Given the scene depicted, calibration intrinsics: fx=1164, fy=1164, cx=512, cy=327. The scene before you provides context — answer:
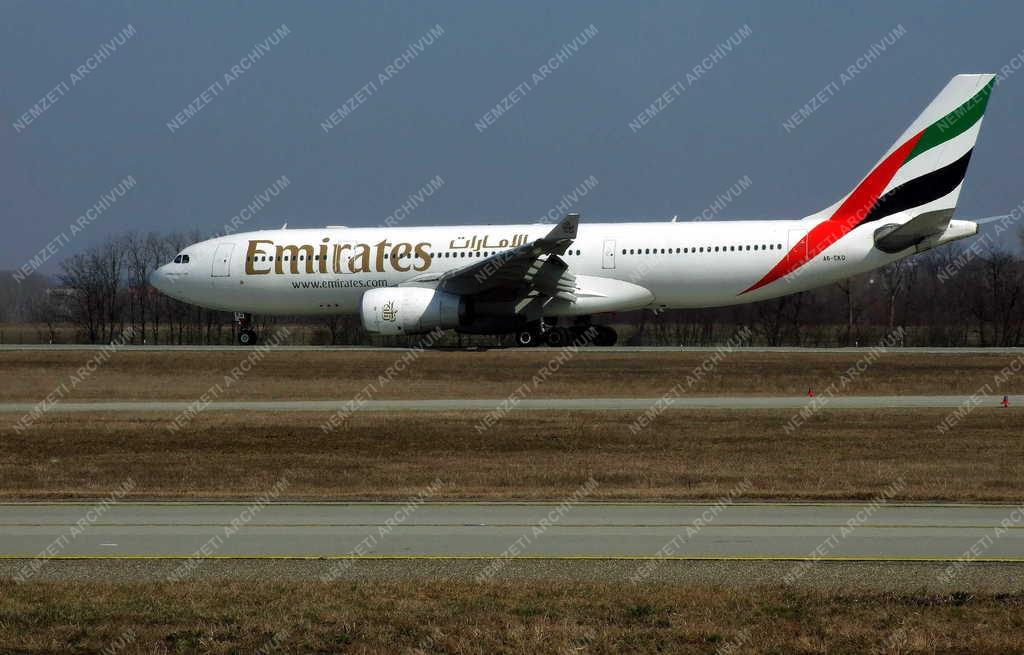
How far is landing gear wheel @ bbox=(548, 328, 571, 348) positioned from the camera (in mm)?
36125

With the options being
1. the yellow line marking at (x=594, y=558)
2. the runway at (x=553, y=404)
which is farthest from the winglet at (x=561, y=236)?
the yellow line marking at (x=594, y=558)

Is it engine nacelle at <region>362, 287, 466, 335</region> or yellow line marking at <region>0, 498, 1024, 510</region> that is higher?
engine nacelle at <region>362, 287, 466, 335</region>

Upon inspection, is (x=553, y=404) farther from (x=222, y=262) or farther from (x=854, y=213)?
(x=222, y=262)

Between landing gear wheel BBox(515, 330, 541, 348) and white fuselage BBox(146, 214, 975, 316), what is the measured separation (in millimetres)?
830

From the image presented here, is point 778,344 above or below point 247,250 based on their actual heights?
below

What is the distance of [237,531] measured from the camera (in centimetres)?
1177

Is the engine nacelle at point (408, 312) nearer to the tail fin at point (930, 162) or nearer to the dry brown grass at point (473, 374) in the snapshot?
the dry brown grass at point (473, 374)

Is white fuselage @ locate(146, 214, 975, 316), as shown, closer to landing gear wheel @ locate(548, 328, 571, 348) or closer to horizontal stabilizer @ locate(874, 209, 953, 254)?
horizontal stabilizer @ locate(874, 209, 953, 254)

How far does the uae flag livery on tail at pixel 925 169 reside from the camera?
111ft

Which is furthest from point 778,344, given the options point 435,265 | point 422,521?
point 422,521

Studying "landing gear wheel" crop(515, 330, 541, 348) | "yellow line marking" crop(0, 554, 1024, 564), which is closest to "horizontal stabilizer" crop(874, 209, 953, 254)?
"landing gear wheel" crop(515, 330, 541, 348)

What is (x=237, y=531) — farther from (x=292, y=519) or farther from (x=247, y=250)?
(x=247, y=250)

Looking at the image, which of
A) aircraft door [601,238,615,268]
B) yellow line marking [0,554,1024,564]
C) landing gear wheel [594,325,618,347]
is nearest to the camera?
yellow line marking [0,554,1024,564]

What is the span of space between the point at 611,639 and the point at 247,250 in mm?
33055
